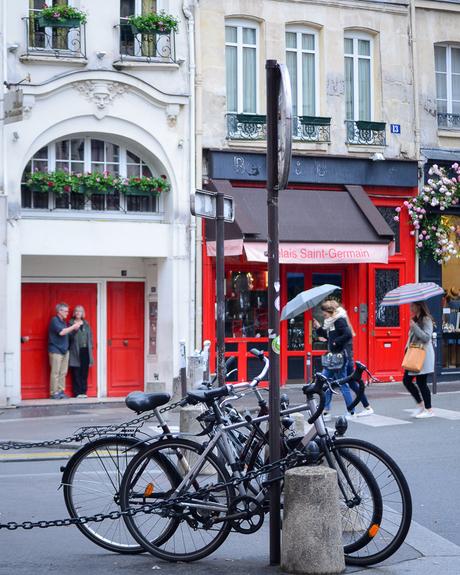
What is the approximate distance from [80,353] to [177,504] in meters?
12.9

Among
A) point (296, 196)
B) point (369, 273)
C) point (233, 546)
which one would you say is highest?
point (296, 196)

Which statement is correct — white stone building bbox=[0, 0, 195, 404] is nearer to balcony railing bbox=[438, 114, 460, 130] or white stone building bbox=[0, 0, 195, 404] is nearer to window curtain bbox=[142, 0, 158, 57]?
window curtain bbox=[142, 0, 158, 57]

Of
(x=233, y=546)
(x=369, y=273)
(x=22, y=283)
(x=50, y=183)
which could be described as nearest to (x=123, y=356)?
(x=22, y=283)

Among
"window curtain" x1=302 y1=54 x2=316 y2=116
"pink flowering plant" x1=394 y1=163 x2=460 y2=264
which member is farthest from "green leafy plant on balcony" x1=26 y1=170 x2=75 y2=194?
"pink flowering plant" x1=394 y1=163 x2=460 y2=264

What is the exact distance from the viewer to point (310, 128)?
838 inches

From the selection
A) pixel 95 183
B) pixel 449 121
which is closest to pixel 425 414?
pixel 95 183

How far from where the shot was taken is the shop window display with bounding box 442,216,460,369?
2261 cm

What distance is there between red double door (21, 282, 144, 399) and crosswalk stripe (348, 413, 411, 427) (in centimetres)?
618

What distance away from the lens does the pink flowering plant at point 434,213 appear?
2175 centimetres

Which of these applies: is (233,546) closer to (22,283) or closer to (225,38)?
(22,283)

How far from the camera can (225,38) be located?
818 inches

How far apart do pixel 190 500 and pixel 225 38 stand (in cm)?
1498

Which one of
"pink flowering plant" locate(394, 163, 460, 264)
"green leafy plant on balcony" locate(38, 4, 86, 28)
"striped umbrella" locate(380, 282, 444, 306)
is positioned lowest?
"striped umbrella" locate(380, 282, 444, 306)

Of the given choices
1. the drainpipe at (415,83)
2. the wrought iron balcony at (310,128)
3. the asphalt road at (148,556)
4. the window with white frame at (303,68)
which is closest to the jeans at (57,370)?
the asphalt road at (148,556)
